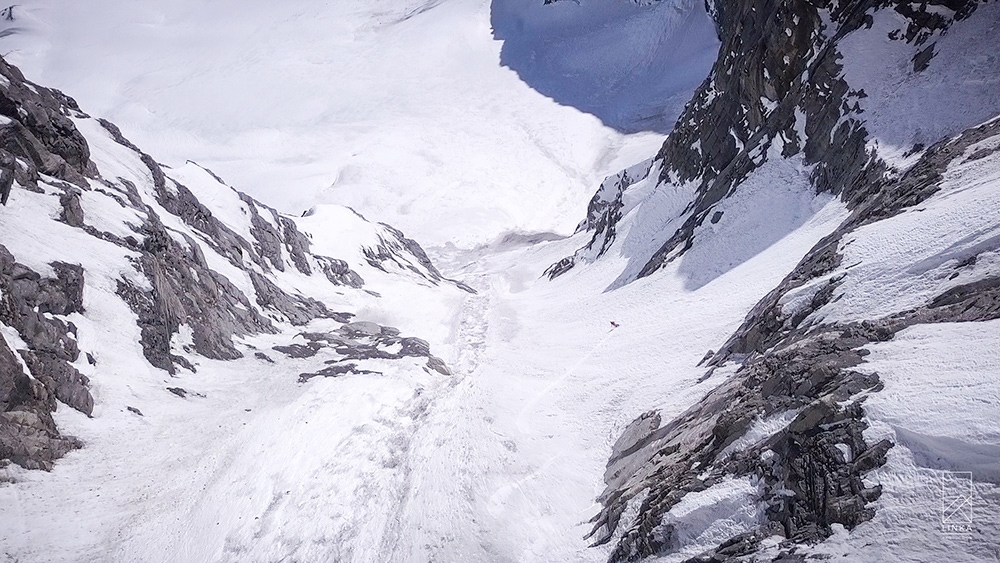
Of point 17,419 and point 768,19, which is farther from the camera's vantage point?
point 768,19

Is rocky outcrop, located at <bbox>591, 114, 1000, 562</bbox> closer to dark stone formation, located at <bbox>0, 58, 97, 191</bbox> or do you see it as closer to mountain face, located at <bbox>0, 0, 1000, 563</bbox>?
mountain face, located at <bbox>0, 0, 1000, 563</bbox>

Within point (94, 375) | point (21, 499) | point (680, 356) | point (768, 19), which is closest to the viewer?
point (21, 499)

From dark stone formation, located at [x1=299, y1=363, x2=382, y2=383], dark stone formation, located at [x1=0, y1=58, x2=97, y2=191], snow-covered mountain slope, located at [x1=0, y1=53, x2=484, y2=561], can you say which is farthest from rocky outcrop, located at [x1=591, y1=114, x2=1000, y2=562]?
dark stone formation, located at [x1=0, y1=58, x2=97, y2=191]

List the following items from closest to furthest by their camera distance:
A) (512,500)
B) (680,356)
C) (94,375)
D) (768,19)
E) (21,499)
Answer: (21,499)
(512,500)
(94,375)
(680,356)
(768,19)

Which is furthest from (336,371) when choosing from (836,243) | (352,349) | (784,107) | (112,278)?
(784,107)

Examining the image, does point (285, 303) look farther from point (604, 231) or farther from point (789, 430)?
point (604, 231)

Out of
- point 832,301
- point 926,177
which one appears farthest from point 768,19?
point 832,301

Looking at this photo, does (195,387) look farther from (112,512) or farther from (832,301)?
(832,301)
